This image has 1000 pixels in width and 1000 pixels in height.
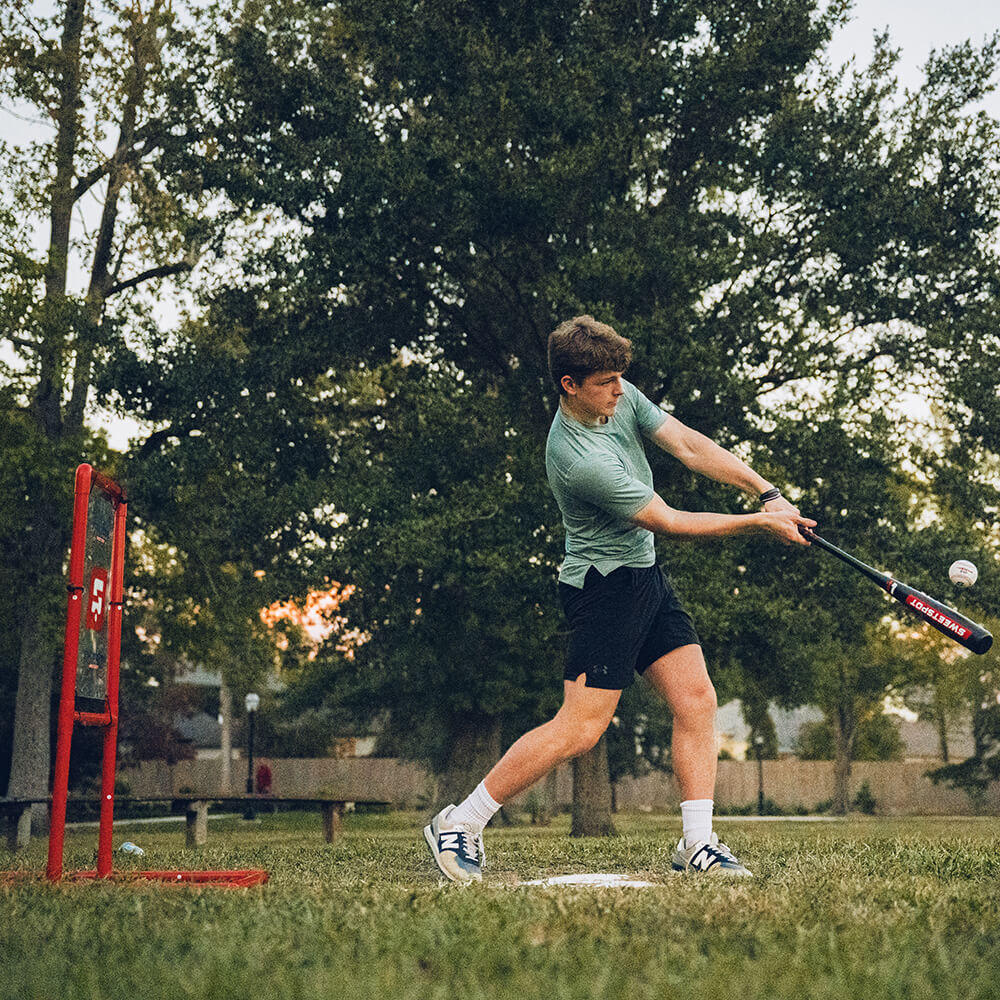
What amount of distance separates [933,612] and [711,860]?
1424mm

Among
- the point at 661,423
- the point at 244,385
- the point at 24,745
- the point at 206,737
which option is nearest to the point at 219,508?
the point at 244,385

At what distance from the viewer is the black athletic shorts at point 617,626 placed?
16.4 feet

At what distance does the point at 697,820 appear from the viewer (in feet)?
16.7

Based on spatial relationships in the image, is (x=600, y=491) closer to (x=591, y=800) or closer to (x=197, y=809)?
(x=197, y=809)

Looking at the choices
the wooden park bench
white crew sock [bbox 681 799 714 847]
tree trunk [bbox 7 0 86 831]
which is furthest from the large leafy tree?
white crew sock [bbox 681 799 714 847]

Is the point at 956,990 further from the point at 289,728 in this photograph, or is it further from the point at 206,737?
the point at 206,737

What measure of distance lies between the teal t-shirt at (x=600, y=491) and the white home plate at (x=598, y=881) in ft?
3.74

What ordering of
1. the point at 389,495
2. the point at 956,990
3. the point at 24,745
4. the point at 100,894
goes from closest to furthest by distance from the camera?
the point at 956,990
the point at 100,894
the point at 389,495
the point at 24,745

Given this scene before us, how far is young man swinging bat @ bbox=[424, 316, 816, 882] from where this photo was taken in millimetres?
4945

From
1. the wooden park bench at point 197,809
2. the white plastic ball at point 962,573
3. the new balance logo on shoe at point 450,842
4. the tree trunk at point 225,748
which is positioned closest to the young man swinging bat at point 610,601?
the new balance logo on shoe at point 450,842

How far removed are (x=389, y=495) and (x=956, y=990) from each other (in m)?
13.9

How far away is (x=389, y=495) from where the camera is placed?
16.2m

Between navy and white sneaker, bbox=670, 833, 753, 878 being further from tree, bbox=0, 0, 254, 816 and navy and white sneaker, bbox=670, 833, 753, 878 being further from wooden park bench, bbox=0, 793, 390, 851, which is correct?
tree, bbox=0, 0, 254, 816

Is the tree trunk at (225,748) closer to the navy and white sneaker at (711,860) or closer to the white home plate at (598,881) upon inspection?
the white home plate at (598,881)
